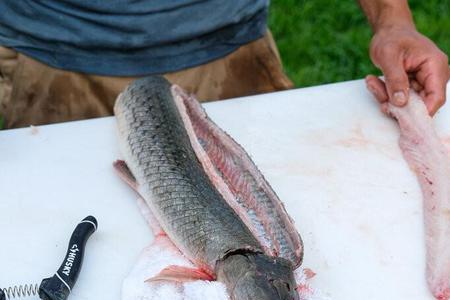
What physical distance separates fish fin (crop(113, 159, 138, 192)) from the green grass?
95.8 inches

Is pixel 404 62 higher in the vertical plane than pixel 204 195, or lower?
lower

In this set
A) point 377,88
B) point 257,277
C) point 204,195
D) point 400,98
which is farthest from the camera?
point 377,88

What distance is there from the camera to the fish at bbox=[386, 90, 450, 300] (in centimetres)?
208

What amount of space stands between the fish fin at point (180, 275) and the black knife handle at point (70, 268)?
0.17 metres

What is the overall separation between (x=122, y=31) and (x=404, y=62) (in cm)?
84

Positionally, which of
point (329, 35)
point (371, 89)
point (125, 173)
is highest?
point (125, 173)

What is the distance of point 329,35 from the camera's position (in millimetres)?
5168

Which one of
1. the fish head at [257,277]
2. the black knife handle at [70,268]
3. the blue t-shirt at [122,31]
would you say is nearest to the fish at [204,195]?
the fish head at [257,277]

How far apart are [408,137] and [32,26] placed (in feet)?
3.78

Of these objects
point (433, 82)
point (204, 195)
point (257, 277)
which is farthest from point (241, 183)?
point (433, 82)

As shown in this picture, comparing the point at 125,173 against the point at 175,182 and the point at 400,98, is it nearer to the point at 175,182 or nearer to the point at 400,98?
the point at 175,182

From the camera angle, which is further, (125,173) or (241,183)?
(125,173)

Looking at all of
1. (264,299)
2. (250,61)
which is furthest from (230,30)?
(264,299)

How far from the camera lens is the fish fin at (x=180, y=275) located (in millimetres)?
Result: 1941
